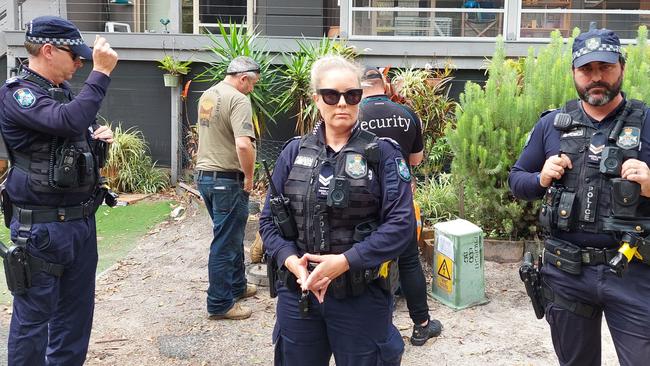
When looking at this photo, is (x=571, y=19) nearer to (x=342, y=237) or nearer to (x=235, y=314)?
(x=235, y=314)

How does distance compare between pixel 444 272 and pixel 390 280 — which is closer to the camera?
pixel 390 280

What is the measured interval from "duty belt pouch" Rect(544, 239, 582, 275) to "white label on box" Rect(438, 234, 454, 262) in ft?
6.54

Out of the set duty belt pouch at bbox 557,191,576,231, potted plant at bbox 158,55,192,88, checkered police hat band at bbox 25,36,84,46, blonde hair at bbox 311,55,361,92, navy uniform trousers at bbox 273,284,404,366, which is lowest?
navy uniform trousers at bbox 273,284,404,366

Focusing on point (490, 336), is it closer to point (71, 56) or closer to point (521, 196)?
point (521, 196)

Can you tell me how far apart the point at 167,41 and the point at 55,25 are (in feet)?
22.0

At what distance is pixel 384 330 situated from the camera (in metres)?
2.60

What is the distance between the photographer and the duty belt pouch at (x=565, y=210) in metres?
2.69

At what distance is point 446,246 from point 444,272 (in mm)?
229

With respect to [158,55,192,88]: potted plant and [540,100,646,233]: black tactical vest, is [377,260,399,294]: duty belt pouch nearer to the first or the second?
[540,100,646,233]: black tactical vest

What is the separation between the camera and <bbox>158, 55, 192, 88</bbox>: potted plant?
9.46m

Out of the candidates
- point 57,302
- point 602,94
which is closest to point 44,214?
point 57,302

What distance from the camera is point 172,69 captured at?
948 centimetres

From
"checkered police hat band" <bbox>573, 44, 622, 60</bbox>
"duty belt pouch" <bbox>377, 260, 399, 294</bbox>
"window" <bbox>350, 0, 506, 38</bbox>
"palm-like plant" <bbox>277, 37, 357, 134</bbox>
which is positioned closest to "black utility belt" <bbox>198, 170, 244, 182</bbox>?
"duty belt pouch" <bbox>377, 260, 399, 294</bbox>

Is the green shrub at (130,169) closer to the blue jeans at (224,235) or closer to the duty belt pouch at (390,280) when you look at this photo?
the blue jeans at (224,235)
